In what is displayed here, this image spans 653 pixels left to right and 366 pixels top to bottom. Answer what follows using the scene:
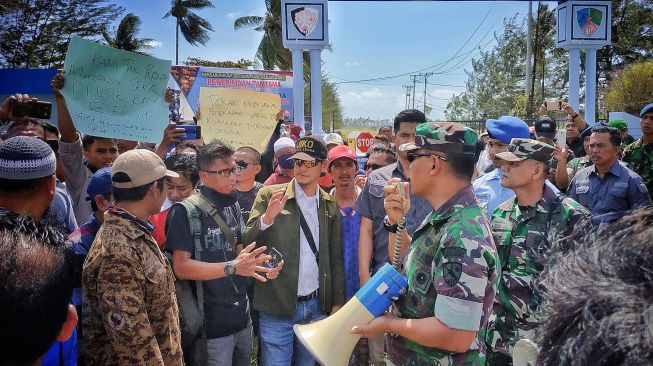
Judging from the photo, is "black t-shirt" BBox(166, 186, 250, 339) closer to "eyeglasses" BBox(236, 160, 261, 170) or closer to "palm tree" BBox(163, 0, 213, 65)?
"eyeglasses" BBox(236, 160, 261, 170)

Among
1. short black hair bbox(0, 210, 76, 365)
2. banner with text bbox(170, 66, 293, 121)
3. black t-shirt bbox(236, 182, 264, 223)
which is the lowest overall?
black t-shirt bbox(236, 182, 264, 223)

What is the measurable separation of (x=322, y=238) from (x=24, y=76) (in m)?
18.9

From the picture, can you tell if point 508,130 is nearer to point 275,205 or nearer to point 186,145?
point 275,205

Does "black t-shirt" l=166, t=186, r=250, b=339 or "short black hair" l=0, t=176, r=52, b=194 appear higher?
"short black hair" l=0, t=176, r=52, b=194

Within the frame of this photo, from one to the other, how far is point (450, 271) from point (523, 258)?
1.11 metres

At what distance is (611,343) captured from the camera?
0.66 metres

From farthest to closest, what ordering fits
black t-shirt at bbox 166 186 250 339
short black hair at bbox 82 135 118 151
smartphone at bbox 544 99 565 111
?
smartphone at bbox 544 99 565 111
short black hair at bbox 82 135 118 151
black t-shirt at bbox 166 186 250 339

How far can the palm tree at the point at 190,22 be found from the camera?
41425 mm

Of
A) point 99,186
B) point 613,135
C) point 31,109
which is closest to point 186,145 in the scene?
point 31,109

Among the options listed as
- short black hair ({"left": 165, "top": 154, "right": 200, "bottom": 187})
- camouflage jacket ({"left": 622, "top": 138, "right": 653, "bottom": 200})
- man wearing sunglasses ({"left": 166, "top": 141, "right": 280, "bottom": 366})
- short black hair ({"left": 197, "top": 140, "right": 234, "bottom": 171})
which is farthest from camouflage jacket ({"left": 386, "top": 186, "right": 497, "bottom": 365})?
camouflage jacket ({"left": 622, "top": 138, "right": 653, "bottom": 200})

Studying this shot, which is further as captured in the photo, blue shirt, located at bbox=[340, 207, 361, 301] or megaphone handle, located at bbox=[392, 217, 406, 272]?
blue shirt, located at bbox=[340, 207, 361, 301]

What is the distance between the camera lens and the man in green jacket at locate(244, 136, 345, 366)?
10.6 feet

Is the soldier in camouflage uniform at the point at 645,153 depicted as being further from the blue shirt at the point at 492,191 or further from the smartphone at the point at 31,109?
the smartphone at the point at 31,109

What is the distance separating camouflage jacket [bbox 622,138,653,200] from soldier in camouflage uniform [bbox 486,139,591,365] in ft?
10.6
